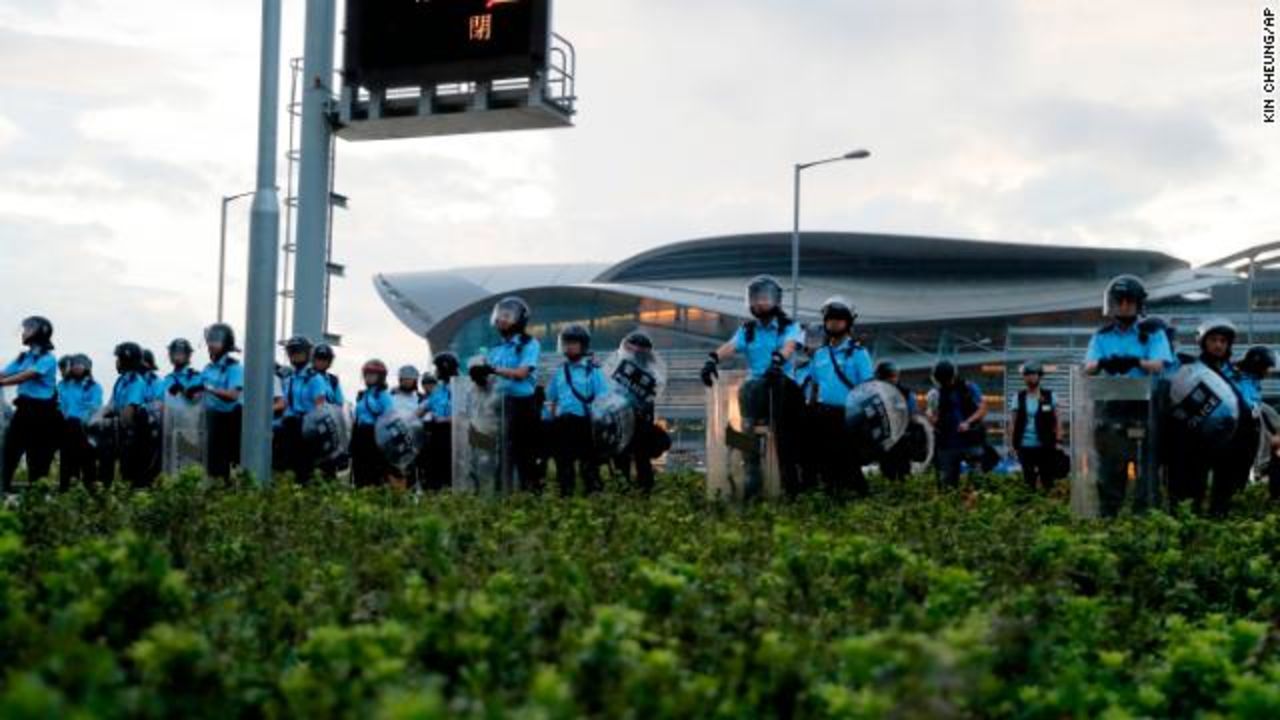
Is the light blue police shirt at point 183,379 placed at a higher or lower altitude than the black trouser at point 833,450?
higher

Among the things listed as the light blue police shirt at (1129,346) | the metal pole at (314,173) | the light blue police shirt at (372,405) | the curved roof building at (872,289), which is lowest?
the light blue police shirt at (372,405)

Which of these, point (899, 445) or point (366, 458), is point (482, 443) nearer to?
point (366, 458)

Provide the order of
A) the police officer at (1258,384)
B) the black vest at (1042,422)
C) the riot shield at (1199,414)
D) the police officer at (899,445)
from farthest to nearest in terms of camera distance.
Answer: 1. the black vest at (1042,422)
2. the police officer at (899,445)
3. the police officer at (1258,384)
4. the riot shield at (1199,414)

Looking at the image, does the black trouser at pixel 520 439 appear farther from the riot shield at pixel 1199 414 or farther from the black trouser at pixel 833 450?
the riot shield at pixel 1199 414

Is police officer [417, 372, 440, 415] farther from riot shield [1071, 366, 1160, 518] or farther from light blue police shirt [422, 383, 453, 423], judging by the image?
riot shield [1071, 366, 1160, 518]

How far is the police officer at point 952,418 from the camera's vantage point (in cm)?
1909

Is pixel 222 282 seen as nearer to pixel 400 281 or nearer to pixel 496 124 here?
pixel 496 124

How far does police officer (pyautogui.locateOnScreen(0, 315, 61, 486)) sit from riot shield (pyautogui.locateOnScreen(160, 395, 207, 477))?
112 centimetres

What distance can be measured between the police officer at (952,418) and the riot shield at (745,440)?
4656 mm

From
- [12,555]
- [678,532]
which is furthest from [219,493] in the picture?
[12,555]

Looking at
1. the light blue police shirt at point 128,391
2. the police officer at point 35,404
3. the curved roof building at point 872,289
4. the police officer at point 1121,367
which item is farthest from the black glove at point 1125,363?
the curved roof building at point 872,289

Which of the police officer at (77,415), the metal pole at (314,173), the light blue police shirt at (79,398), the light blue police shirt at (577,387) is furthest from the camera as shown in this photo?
the metal pole at (314,173)

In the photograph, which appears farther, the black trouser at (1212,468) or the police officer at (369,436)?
the police officer at (369,436)

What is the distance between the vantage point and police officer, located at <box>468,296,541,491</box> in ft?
51.4
